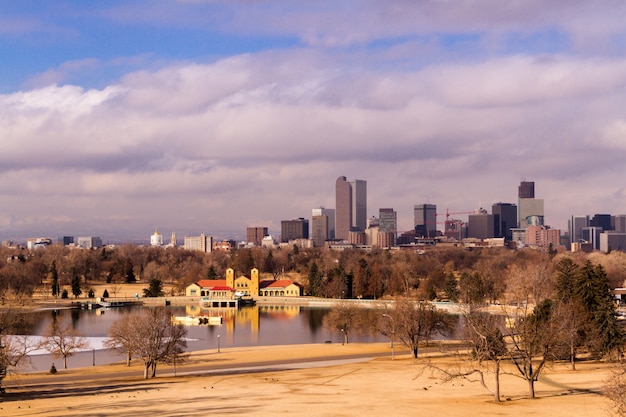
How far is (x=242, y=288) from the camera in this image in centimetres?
15425

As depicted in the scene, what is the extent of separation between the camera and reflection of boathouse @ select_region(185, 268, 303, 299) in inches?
5743

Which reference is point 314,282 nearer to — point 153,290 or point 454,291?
point 153,290

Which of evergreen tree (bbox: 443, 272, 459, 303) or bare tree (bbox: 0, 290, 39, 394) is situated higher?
evergreen tree (bbox: 443, 272, 459, 303)

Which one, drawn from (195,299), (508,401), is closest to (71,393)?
(508,401)

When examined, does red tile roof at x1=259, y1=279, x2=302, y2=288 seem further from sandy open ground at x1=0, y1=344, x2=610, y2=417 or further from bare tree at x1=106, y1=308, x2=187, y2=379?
bare tree at x1=106, y1=308, x2=187, y2=379

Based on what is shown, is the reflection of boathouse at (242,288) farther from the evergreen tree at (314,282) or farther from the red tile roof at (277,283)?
the evergreen tree at (314,282)

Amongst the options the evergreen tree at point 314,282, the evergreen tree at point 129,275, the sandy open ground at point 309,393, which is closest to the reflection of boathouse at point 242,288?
the evergreen tree at point 314,282

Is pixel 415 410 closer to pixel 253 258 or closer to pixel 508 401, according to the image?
pixel 508 401

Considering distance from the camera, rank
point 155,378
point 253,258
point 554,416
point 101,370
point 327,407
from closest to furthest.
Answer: point 554,416
point 327,407
point 155,378
point 101,370
point 253,258

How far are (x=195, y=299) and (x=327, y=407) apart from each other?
10707 cm

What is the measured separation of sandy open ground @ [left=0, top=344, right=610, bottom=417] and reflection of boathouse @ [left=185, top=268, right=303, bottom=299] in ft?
287

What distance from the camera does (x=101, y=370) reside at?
56.4 m

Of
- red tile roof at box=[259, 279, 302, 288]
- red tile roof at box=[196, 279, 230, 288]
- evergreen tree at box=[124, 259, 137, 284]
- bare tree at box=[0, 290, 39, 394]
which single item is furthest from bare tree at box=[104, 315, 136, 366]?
evergreen tree at box=[124, 259, 137, 284]

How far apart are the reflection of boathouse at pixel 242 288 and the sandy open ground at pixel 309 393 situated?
87484 mm
